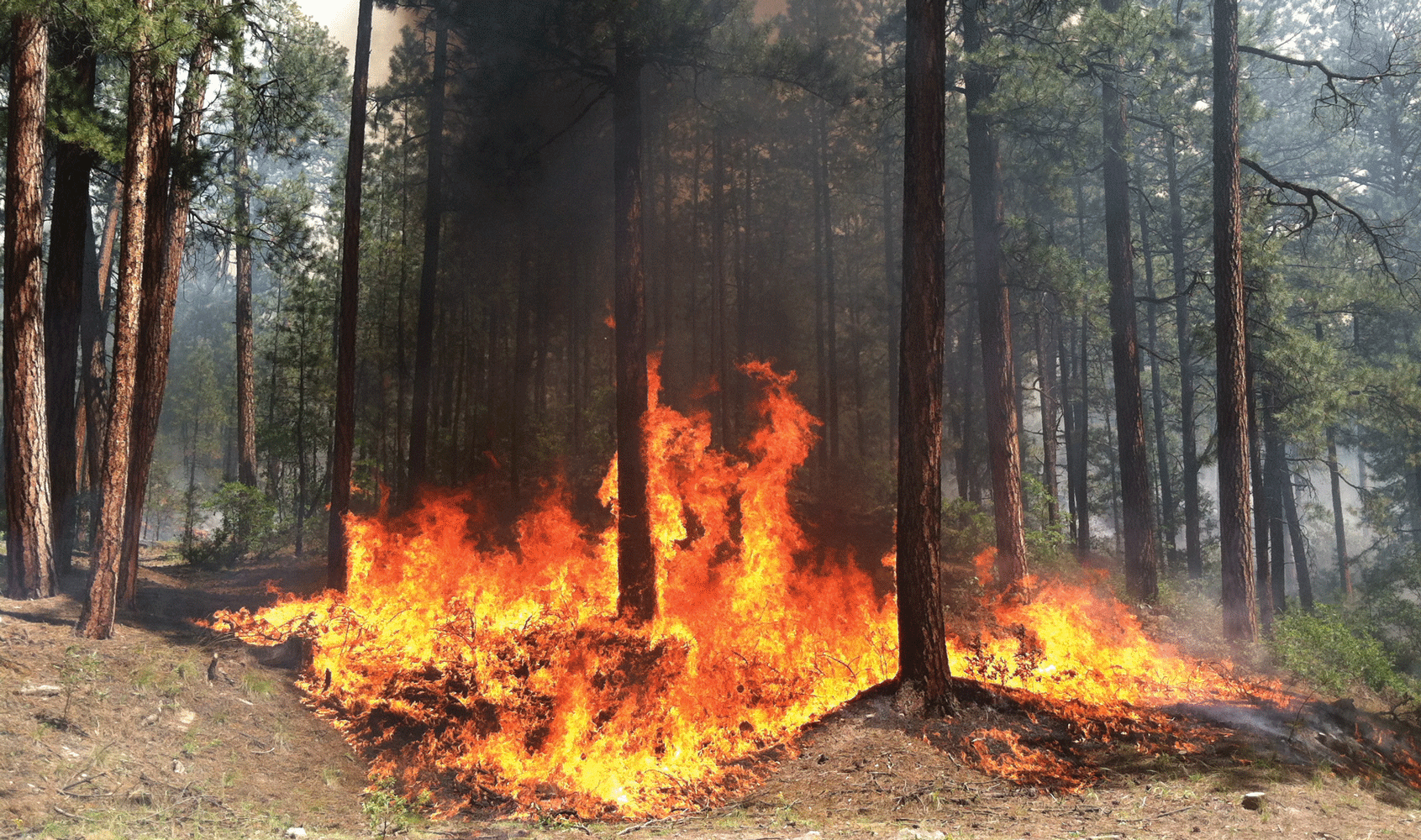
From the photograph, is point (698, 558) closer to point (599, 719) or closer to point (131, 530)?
point (599, 719)

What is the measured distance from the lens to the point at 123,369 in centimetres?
935

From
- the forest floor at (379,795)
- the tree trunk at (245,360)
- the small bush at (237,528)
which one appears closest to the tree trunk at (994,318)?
the forest floor at (379,795)

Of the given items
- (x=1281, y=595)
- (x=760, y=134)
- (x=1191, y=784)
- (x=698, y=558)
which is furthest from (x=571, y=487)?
(x=1281, y=595)

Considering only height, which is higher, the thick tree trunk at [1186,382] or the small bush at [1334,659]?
the thick tree trunk at [1186,382]

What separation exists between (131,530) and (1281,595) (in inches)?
1131

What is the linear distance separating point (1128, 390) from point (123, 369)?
15.9m

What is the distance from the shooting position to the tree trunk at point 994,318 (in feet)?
46.1

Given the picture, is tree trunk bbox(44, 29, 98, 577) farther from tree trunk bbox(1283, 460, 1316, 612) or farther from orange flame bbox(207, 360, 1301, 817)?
tree trunk bbox(1283, 460, 1316, 612)

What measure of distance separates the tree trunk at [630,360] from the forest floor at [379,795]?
4.42 m

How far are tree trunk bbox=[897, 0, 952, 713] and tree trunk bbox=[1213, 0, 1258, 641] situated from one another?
672 cm

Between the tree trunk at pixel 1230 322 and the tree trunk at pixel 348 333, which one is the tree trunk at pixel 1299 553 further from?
the tree trunk at pixel 348 333

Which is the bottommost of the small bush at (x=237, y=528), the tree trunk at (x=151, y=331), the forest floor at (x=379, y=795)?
the forest floor at (x=379, y=795)

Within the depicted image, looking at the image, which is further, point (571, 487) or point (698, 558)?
point (571, 487)

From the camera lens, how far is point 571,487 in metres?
22.7
